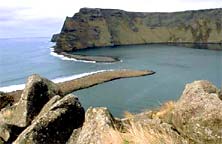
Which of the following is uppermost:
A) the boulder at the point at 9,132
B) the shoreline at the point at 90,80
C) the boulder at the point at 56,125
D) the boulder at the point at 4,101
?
the boulder at the point at 56,125

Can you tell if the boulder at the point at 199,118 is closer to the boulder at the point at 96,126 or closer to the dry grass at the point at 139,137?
the dry grass at the point at 139,137

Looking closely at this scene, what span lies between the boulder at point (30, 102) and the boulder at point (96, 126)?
138 inches

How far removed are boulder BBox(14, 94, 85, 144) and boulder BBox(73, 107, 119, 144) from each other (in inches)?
36.4

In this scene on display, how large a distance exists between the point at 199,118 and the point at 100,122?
2.05 meters

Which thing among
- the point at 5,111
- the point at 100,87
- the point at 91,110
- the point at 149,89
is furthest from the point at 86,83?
the point at 91,110

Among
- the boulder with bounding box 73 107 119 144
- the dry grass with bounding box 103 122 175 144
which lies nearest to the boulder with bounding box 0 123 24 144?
the boulder with bounding box 73 107 119 144

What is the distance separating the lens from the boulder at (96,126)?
287 inches

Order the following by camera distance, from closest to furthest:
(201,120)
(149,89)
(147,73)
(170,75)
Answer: (201,120) → (149,89) → (170,75) → (147,73)

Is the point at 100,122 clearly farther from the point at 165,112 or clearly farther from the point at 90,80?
the point at 90,80

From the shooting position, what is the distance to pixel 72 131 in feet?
29.3

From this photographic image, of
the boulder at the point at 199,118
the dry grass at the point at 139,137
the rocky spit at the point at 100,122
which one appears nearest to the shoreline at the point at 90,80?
the rocky spit at the point at 100,122

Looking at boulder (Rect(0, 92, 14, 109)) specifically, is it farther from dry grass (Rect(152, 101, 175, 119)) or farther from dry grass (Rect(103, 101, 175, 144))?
dry grass (Rect(103, 101, 175, 144))

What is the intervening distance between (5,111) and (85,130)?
558cm

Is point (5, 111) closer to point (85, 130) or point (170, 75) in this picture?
point (85, 130)
